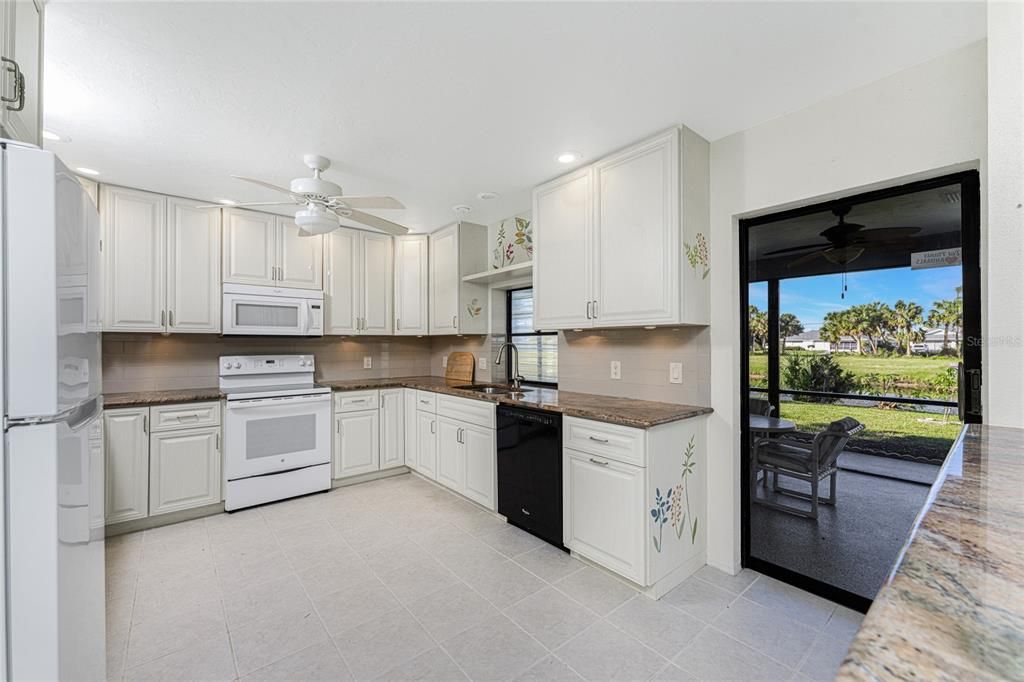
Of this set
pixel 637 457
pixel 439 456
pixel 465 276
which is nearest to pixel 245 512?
pixel 439 456

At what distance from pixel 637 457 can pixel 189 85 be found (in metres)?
2.68

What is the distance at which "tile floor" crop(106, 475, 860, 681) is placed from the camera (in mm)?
1742

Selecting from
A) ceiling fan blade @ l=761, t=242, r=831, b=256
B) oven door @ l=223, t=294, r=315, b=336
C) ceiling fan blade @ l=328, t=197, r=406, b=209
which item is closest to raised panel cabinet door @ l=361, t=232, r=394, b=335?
oven door @ l=223, t=294, r=315, b=336

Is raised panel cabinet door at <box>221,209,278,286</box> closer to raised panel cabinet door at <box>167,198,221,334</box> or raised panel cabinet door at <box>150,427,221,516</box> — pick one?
raised panel cabinet door at <box>167,198,221,334</box>

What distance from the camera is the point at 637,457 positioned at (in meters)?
2.20

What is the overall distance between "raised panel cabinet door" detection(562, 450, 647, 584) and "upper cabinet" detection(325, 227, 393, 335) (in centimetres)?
260

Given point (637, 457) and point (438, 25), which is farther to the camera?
point (637, 457)

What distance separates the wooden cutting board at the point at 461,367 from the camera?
4348 millimetres

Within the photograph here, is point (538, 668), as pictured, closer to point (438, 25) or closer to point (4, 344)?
point (4, 344)

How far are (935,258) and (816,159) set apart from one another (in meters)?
0.66

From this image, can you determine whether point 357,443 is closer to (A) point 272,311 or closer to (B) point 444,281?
(A) point 272,311

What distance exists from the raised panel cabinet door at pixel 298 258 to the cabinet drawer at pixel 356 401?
3.35 ft

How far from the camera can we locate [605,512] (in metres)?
2.37

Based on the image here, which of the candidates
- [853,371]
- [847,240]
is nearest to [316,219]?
[847,240]
